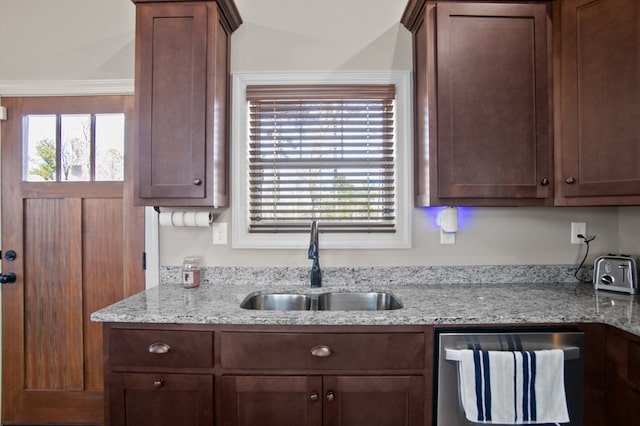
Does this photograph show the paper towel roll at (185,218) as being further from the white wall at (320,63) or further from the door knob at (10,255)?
the door knob at (10,255)

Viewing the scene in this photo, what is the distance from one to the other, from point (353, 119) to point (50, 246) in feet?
6.53

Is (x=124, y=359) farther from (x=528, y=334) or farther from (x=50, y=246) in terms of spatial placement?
(x=528, y=334)

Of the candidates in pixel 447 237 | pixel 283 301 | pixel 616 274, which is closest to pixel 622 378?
pixel 616 274

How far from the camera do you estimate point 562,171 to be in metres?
1.66

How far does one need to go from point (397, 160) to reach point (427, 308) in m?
0.90

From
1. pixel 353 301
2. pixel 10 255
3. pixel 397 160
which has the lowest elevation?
pixel 353 301

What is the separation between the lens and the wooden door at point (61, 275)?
2021mm

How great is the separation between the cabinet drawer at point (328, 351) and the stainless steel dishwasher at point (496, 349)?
0.33 feet

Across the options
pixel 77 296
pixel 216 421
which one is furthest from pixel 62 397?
pixel 216 421

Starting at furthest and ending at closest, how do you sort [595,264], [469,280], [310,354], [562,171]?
[469,280] < [595,264] < [562,171] < [310,354]

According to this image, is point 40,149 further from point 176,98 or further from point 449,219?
point 449,219

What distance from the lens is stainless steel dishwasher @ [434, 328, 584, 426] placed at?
4.35 feet

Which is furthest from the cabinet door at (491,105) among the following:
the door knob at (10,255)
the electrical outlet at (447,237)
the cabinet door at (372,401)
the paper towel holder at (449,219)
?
the door knob at (10,255)

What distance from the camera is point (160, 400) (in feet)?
4.49
